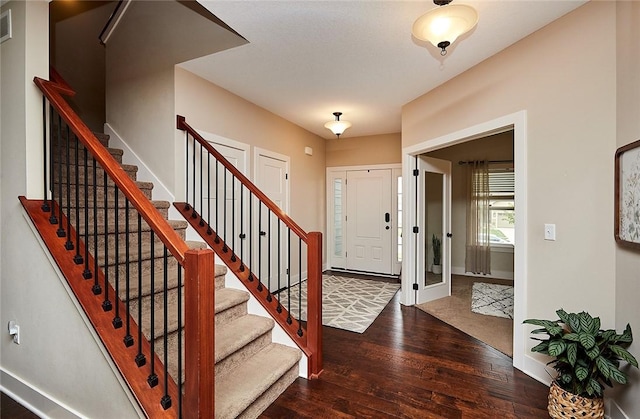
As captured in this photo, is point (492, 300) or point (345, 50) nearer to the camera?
point (345, 50)

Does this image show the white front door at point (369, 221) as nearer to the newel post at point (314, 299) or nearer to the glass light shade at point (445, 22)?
the newel post at point (314, 299)

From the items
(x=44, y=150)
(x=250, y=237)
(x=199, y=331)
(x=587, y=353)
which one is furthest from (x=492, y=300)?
(x=44, y=150)

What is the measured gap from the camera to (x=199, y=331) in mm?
1291

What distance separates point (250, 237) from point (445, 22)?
2013 mm

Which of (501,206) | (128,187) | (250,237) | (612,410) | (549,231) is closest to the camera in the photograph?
(128,187)

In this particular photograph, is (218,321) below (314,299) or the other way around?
below

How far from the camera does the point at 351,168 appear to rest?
570 cm

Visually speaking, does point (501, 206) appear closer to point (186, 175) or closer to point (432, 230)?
point (432, 230)

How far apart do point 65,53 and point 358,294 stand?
5.08m

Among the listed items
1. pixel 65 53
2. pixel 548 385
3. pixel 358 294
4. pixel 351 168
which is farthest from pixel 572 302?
pixel 65 53

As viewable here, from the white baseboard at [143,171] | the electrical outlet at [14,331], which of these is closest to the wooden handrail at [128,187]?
the white baseboard at [143,171]

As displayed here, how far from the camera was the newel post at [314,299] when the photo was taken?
2186mm

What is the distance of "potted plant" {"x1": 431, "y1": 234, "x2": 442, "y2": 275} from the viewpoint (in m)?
4.07

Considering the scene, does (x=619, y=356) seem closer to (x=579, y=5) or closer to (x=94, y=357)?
(x=579, y=5)
